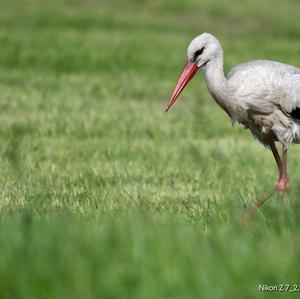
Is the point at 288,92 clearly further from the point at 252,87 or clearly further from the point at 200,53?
the point at 200,53

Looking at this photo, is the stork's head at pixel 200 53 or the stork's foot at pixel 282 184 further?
the stork's foot at pixel 282 184

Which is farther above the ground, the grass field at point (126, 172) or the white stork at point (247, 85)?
the white stork at point (247, 85)

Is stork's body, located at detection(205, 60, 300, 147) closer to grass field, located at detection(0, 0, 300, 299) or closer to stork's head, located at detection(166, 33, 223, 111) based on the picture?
stork's head, located at detection(166, 33, 223, 111)

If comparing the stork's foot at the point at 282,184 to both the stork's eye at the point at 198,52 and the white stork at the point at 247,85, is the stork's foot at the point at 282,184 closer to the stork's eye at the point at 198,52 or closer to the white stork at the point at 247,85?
the white stork at the point at 247,85

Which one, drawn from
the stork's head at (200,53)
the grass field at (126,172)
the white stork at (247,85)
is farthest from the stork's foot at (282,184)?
the stork's head at (200,53)

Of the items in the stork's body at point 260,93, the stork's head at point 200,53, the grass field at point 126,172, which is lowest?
the grass field at point 126,172

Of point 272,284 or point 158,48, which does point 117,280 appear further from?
point 158,48

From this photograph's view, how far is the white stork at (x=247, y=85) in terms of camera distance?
7855 millimetres

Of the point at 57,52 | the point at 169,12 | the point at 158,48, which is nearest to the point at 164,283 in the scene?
the point at 57,52

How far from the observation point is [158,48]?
2136 centimetres

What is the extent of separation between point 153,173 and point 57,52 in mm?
10505

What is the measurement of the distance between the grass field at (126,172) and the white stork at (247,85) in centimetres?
64

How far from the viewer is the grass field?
15.6 feet

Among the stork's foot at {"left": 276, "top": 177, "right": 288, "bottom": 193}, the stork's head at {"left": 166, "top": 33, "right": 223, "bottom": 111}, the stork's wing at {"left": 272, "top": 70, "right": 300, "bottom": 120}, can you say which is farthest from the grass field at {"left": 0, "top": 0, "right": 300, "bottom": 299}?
the stork's head at {"left": 166, "top": 33, "right": 223, "bottom": 111}
